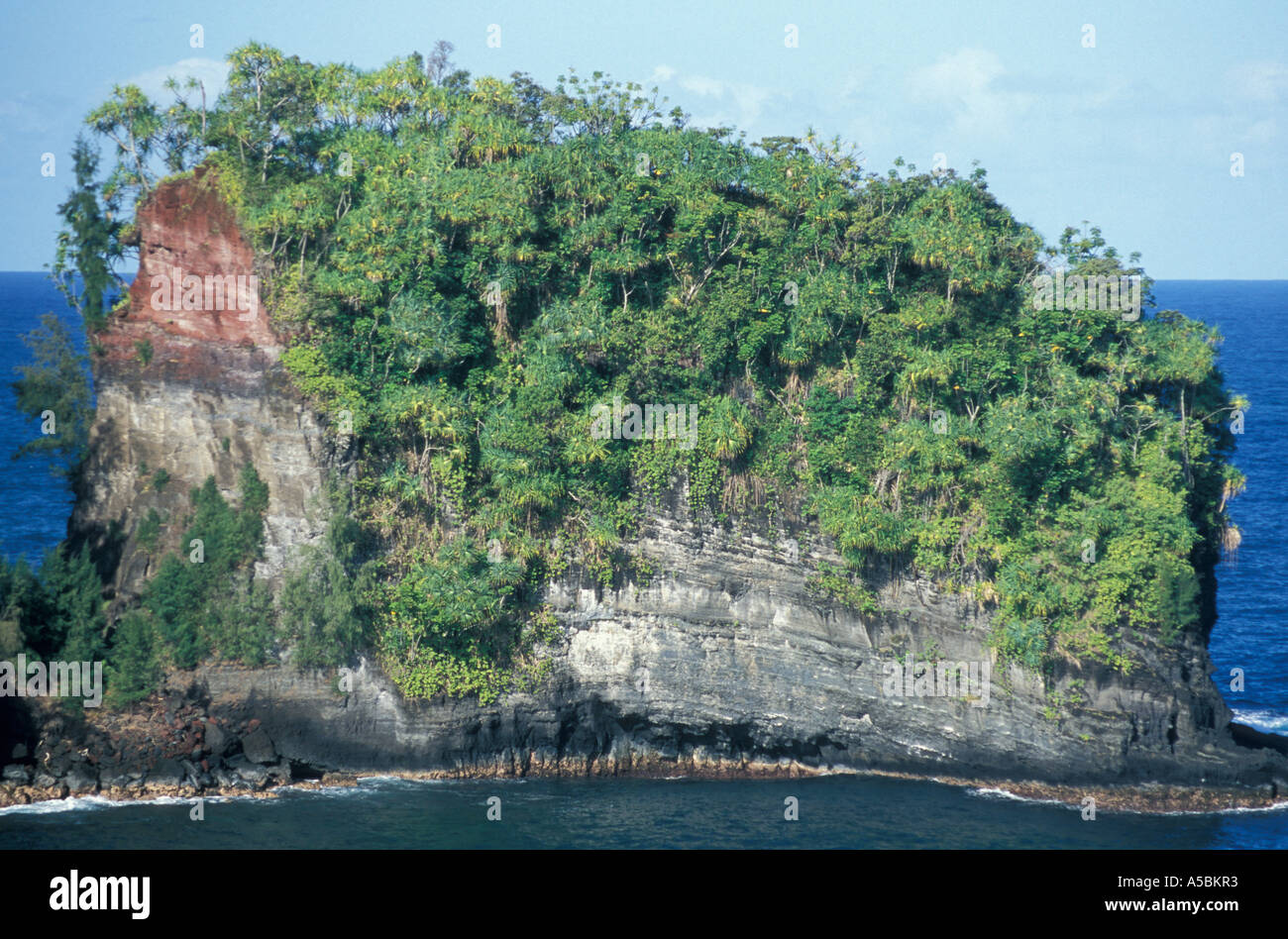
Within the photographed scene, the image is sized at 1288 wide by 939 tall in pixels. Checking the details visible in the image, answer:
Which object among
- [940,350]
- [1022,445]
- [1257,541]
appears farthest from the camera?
[1257,541]

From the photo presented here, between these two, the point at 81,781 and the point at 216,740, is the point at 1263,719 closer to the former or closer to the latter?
the point at 216,740

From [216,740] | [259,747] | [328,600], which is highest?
[328,600]

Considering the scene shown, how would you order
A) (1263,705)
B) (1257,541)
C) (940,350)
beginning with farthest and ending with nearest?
(1257,541) → (1263,705) → (940,350)

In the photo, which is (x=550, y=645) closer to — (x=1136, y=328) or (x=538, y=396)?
(x=538, y=396)

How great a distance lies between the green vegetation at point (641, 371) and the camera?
117ft

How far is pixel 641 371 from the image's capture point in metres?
37.2

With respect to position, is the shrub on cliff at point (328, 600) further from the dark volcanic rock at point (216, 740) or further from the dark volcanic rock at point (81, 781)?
the dark volcanic rock at point (81, 781)

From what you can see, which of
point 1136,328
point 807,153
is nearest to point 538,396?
point 807,153

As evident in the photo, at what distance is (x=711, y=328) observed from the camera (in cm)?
3747

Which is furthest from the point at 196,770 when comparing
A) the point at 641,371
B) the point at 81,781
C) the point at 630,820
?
the point at 641,371

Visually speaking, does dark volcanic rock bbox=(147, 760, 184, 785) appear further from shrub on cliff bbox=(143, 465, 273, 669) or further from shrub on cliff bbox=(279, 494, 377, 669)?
shrub on cliff bbox=(279, 494, 377, 669)

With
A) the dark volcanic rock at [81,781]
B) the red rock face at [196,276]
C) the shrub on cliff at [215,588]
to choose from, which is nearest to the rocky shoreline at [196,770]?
the dark volcanic rock at [81,781]

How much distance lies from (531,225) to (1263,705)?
3016 centimetres

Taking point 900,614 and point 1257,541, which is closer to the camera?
point 900,614
